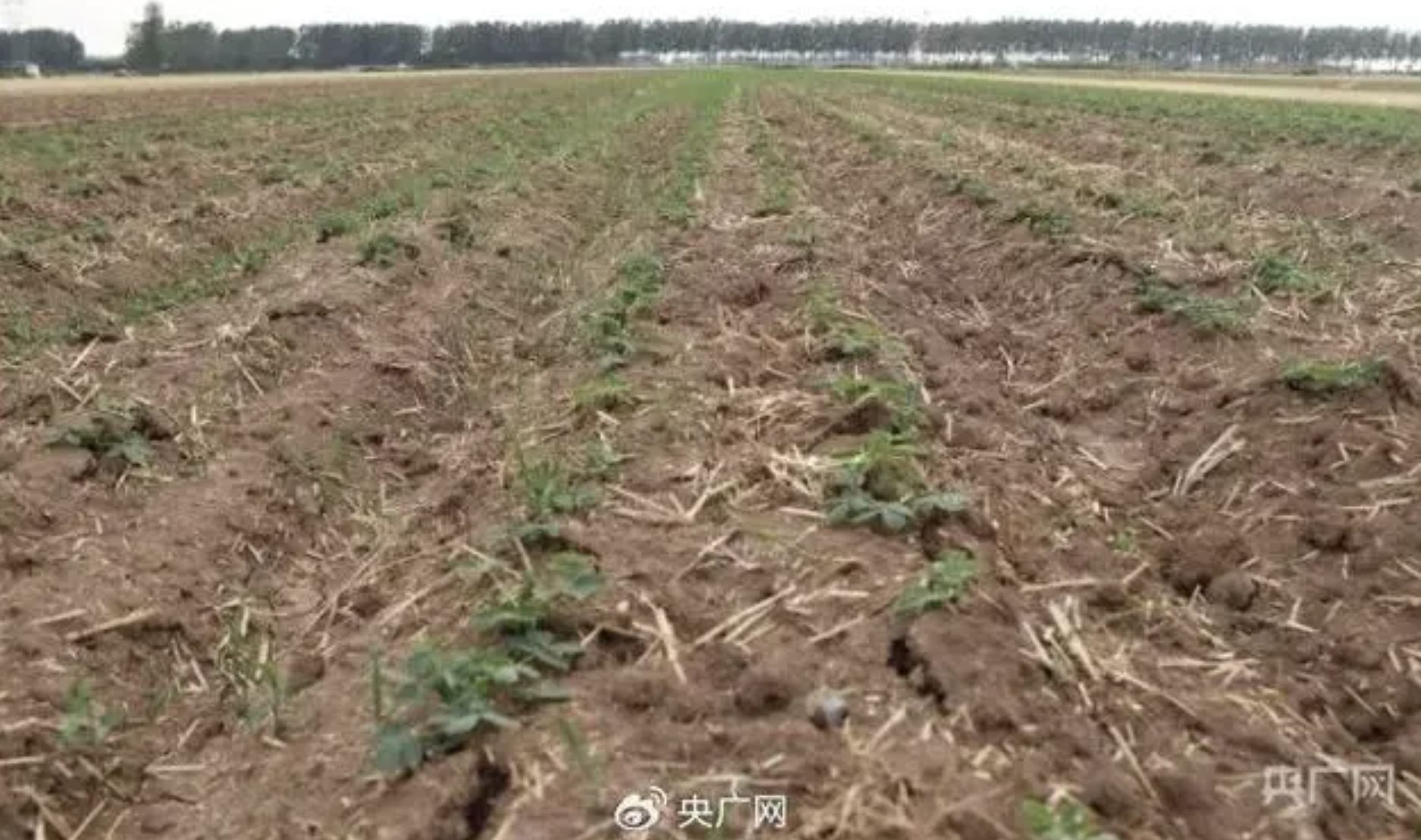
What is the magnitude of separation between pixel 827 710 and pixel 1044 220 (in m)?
8.71

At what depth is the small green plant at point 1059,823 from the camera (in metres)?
3.14

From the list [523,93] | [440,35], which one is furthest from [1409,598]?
[440,35]

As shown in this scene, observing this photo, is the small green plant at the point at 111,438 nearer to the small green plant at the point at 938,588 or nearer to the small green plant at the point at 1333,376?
the small green plant at the point at 938,588

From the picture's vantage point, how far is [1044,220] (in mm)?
11625

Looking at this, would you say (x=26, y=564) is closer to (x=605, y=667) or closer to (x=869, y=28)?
(x=605, y=667)

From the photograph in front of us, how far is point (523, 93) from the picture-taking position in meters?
46.5

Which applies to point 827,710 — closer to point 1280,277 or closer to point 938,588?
point 938,588

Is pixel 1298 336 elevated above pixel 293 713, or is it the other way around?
pixel 1298 336

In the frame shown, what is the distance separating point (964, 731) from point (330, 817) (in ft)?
6.16

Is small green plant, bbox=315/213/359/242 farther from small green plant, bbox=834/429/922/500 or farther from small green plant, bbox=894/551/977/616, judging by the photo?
small green plant, bbox=894/551/977/616

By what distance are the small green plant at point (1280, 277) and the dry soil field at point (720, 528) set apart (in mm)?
41

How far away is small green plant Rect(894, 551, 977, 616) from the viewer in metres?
4.25

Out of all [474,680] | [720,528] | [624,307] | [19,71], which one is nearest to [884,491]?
[720,528]

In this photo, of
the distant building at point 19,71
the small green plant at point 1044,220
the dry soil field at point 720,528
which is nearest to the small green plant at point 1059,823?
the dry soil field at point 720,528
